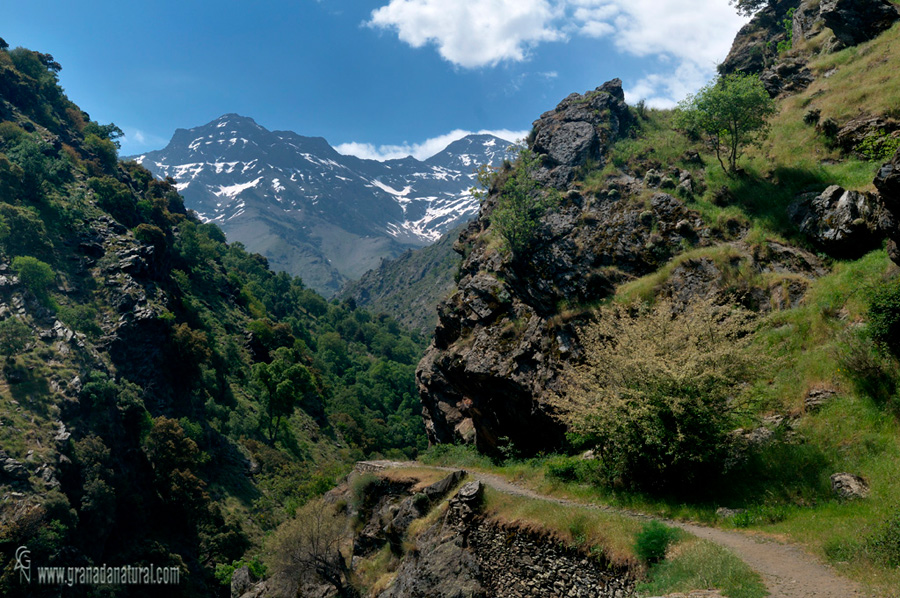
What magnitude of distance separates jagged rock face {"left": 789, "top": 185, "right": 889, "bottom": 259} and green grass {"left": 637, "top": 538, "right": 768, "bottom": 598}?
52.8 feet

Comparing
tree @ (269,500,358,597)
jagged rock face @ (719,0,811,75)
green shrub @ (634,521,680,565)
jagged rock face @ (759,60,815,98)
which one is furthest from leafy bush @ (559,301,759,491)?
jagged rock face @ (719,0,811,75)

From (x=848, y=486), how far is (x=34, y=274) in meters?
79.4

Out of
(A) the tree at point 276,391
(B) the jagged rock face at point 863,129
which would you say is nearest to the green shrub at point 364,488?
(B) the jagged rock face at point 863,129

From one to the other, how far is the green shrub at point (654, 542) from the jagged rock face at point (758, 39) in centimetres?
4417

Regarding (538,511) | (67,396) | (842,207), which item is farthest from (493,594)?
(67,396)

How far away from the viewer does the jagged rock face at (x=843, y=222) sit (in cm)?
1781

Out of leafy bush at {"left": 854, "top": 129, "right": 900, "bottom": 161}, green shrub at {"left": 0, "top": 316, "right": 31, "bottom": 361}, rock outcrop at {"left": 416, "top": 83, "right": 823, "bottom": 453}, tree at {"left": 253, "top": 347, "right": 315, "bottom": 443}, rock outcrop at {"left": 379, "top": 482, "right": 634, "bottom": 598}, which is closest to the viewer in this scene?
rock outcrop at {"left": 379, "top": 482, "right": 634, "bottom": 598}

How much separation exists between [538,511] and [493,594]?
9.52 feet

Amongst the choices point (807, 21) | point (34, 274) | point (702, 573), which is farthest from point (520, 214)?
point (34, 274)

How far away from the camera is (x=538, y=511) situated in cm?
1423

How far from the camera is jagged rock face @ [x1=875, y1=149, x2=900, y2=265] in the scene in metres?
12.2

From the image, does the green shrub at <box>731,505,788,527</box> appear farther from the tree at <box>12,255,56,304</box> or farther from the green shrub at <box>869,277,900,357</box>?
the tree at <box>12,255,56,304</box>

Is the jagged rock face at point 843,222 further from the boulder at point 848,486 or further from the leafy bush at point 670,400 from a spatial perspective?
the boulder at point 848,486

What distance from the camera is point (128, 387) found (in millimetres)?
55906
